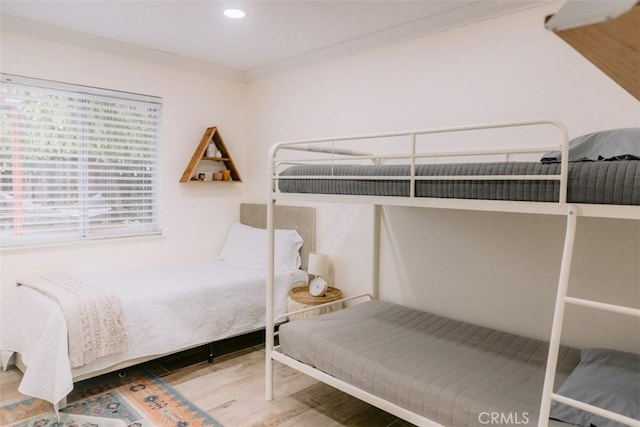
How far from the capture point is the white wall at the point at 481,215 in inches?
86.4

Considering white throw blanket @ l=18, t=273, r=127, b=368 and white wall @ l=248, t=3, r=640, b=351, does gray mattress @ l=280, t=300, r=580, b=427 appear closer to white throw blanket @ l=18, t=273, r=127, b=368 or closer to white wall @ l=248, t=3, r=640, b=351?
white wall @ l=248, t=3, r=640, b=351

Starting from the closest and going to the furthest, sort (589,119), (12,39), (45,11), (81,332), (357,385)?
1. (357,385)
2. (589,119)
3. (81,332)
4. (45,11)
5. (12,39)

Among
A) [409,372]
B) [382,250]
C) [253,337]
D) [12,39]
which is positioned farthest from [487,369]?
[12,39]

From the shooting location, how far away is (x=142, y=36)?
3107 mm

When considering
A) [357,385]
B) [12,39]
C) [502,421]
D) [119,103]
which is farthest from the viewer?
[119,103]

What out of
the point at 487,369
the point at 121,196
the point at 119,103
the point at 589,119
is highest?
the point at 119,103

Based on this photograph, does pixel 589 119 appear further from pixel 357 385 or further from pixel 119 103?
pixel 119 103

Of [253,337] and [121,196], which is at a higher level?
[121,196]

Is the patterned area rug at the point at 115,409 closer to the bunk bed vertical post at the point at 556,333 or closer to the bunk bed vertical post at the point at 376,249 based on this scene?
the bunk bed vertical post at the point at 376,249

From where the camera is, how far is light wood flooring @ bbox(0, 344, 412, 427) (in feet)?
7.59

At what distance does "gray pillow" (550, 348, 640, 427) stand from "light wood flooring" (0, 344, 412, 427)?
37.5 inches

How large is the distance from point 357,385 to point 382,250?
49.7 inches

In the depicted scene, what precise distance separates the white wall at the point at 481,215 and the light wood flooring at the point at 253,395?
0.85m

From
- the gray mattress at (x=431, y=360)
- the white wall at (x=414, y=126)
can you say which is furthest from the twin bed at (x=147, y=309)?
the gray mattress at (x=431, y=360)
